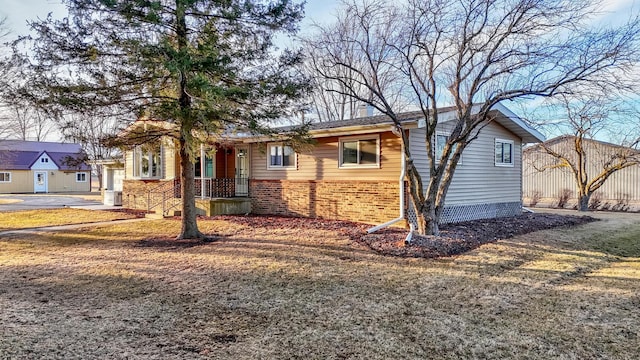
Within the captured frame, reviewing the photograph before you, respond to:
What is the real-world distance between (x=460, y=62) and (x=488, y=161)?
5.69m

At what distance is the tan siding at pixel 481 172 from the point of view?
12252 mm

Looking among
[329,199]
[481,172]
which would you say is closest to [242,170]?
[329,199]

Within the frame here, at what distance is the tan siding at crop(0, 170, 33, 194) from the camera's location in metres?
38.9

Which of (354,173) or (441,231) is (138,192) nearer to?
(354,173)

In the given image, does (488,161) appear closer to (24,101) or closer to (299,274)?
(299,274)

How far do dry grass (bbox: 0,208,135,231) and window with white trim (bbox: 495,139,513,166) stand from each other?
14156 mm

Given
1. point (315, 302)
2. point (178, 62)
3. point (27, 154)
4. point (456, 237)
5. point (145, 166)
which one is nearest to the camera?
point (315, 302)

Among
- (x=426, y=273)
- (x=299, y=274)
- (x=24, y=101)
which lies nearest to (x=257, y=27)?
(x=24, y=101)

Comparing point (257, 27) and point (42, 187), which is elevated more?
point (257, 27)

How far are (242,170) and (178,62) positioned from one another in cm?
927

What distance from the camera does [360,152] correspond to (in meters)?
13.1

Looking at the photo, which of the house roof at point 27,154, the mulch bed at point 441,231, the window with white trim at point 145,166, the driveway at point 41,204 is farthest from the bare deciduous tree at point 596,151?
the house roof at point 27,154

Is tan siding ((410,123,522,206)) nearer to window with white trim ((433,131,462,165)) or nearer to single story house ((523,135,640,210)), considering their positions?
window with white trim ((433,131,462,165))

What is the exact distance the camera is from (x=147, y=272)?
24.4ft
